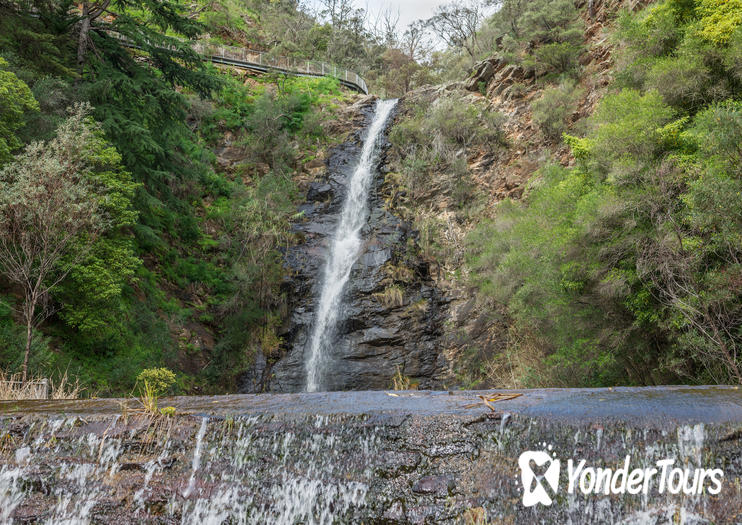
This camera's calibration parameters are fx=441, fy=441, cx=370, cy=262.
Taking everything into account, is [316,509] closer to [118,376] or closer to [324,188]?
[118,376]

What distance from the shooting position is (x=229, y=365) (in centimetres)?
1481

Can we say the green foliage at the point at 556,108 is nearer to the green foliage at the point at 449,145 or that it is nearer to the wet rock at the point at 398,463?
the green foliage at the point at 449,145

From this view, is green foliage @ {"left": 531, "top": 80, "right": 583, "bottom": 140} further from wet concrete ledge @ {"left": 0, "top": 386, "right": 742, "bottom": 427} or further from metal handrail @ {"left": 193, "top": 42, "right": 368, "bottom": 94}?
metal handrail @ {"left": 193, "top": 42, "right": 368, "bottom": 94}

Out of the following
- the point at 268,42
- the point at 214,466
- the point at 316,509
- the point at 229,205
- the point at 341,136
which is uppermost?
the point at 268,42

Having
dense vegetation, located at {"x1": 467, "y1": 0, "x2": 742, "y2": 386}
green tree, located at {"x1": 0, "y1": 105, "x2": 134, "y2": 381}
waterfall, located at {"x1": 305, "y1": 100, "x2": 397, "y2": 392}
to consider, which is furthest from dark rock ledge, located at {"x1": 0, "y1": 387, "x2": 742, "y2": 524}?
waterfall, located at {"x1": 305, "y1": 100, "x2": 397, "y2": 392}

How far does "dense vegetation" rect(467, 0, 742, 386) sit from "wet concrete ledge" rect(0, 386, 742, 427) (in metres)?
2.95

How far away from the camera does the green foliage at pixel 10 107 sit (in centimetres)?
969

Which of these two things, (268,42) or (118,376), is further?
(268,42)

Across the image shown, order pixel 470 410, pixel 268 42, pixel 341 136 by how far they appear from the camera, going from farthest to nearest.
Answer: pixel 268 42, pixel 341 136, pixel 470 410

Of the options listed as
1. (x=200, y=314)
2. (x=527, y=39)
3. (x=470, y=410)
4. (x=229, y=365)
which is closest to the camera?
(x=470, y=410)

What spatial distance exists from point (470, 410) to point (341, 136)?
22437 mm

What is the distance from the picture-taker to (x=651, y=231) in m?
7.68

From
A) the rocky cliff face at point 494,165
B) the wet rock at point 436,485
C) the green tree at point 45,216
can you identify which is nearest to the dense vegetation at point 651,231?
the rocky cliff face at point 494,165

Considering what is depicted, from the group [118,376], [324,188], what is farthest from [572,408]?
[324,188]
